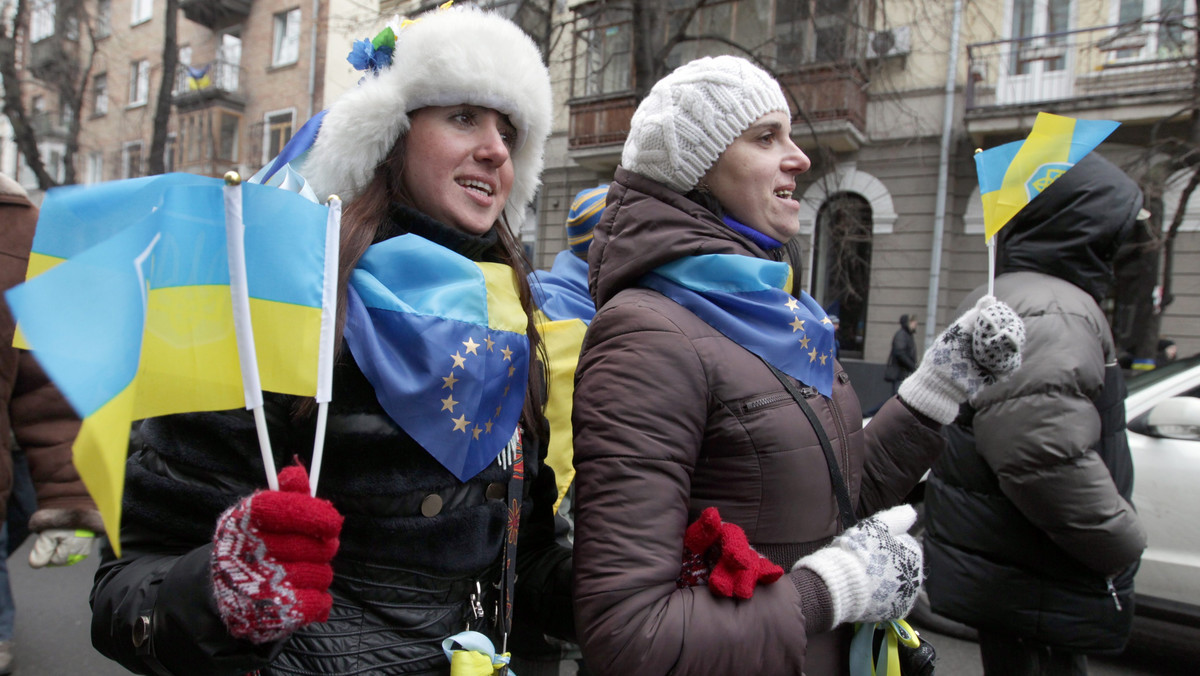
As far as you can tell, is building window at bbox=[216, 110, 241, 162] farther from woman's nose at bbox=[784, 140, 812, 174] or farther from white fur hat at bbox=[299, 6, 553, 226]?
woman's nose at bbox=[784, 140, 812, 174]

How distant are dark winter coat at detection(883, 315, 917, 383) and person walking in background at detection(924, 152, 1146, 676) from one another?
362 inches

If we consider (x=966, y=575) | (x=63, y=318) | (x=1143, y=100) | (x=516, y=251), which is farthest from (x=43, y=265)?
(x=1143, y=100)

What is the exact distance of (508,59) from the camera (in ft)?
5.23

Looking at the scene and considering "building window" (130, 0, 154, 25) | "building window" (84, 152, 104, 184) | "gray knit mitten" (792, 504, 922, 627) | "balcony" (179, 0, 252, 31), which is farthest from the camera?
"building window" (84, 152, 104, 184)

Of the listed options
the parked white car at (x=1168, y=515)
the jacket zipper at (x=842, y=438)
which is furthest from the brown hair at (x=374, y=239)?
the parked white car at (x=1168, y=515)

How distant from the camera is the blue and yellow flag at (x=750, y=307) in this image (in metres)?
1.54

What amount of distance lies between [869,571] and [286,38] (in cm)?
2508

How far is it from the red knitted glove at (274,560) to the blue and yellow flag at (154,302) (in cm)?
15

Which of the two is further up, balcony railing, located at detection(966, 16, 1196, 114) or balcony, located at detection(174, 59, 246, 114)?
balcony, located at detection(174, 59, 246, 114)

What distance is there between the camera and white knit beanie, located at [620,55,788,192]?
5.50 feet

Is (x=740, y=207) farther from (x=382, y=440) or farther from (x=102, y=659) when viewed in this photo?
(x=102, y=659)

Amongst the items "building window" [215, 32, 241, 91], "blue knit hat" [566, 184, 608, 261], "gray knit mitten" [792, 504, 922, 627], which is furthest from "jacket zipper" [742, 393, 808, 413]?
"building window" [215, 32, 241, 91]

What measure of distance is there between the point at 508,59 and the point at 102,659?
380 centimetres

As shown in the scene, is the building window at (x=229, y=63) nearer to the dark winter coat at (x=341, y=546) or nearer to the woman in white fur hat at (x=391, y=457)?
the woman in white fur hat at (x=391, y=457)
